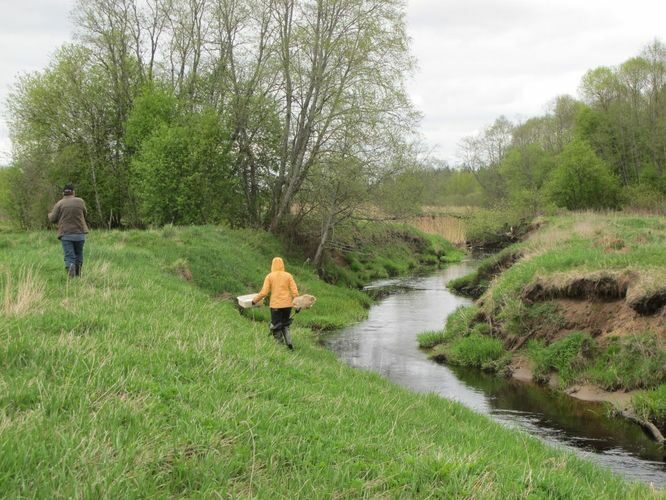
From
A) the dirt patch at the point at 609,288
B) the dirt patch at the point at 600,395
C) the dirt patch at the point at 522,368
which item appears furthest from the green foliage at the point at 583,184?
the dirt patch at the point at 600,395

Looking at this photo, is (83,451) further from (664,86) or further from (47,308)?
(664,86)

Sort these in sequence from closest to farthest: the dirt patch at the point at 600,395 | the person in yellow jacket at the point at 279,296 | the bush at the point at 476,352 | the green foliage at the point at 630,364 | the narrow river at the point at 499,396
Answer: the narrow river at the point at 499,396 < the person in yellow jacket at the point at 279,296 < the dirt patch at the point at 600,395 < the green foliage at the point at 630,364 < the bush at the point at 476,352

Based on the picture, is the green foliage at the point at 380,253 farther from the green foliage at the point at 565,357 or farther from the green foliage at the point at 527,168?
the green foliage at the point at 527,168

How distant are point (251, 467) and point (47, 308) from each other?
18.7 feet

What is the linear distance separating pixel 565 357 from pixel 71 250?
13.0m

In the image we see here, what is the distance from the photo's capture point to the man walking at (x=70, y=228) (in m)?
13.2

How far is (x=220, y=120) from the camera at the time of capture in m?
32.4

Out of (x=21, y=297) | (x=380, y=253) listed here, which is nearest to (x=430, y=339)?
(x=21, y=297)

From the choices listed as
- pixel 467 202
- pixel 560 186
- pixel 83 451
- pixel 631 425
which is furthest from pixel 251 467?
pixel 467 202

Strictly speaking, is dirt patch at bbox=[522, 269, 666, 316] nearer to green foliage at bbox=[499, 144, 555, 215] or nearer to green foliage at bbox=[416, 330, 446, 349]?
green foliage at bbox=[416, 330, 446, 349]

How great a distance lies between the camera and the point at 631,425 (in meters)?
12.6

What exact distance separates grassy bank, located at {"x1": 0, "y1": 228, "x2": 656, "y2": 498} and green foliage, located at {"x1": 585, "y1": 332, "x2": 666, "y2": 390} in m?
5.88

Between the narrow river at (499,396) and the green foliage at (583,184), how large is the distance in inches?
1225

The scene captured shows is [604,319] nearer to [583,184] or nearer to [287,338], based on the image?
[287,338]
